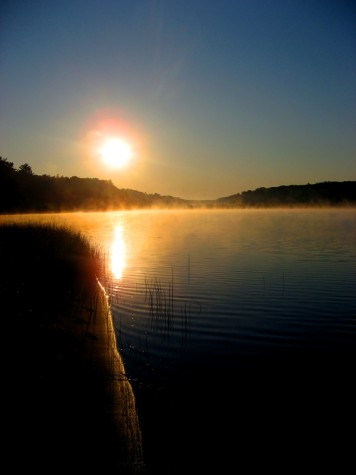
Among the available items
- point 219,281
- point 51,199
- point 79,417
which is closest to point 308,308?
point 219,281

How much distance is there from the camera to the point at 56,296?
18266 mm

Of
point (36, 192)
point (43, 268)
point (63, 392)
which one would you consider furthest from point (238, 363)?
point (36, 192)

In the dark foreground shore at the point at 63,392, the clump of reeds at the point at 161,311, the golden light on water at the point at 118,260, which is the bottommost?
the golden light on water at the point at 118,260

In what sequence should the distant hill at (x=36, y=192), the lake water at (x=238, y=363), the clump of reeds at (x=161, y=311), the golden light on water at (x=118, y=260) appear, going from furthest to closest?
1. the distant hill at (x=36, y=192)
2. the golden light on water at (x=118, y=260)
3. the clump of reeds at (x=161, y=311)
4. the lake water at (x=238, y=363)

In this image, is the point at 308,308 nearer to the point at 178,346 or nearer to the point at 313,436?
the point at 178,346

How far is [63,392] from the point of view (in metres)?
8.66

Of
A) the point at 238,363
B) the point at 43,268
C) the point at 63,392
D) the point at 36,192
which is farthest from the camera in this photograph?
the point at 36,192

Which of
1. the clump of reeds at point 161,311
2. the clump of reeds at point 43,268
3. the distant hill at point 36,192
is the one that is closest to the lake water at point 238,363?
the clump of reeds at point 161,311

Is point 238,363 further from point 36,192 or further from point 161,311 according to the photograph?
point 36,192

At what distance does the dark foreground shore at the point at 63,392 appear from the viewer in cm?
641

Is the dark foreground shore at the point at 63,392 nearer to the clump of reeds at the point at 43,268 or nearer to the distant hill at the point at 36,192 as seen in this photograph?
the clump of reeds at the point at 43,268

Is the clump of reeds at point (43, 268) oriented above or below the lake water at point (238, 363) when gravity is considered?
above

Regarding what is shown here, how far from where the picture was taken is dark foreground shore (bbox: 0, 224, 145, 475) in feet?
21.0

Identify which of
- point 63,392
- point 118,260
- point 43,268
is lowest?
point 118,260
